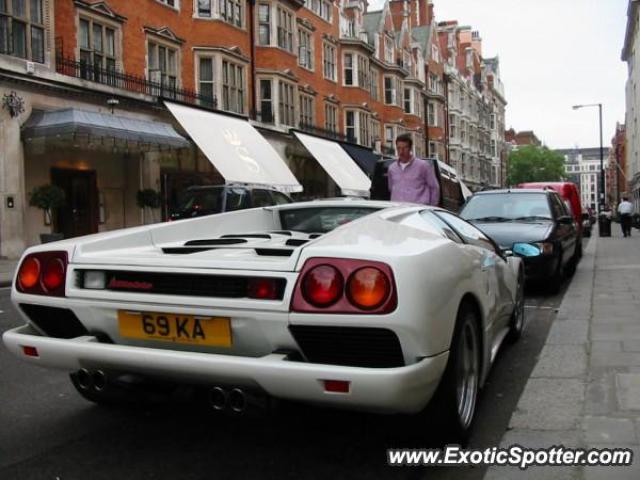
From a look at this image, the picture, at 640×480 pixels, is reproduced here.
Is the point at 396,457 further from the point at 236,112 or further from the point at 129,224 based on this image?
the point at 236,112

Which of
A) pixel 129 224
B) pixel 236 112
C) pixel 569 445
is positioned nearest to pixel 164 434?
pixel 569 445

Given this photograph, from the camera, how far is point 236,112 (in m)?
25.4

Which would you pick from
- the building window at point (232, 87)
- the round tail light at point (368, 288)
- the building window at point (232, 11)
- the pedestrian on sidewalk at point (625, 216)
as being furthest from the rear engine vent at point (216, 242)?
the pedestrian on sidewalk at point (625, 216)

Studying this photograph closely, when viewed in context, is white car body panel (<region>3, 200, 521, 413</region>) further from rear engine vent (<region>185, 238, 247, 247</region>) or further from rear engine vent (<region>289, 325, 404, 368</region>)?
rear engine vent (<region>185, 238, 247, 247</region>)

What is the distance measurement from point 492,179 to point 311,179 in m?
57.9

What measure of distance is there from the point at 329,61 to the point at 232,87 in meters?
11.2

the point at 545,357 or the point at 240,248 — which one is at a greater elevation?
the point at 240,248

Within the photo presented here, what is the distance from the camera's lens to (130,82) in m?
20.0

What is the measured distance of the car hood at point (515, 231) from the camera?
336 inches

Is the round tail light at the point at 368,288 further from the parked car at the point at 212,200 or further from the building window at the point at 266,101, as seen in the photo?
the building window at the point at 266,101

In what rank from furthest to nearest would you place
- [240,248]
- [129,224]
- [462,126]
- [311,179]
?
1. [462,126]
2. [311,179]
3. [129,224]
4. [240,248]

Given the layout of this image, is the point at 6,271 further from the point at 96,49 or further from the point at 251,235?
the point at 251,235

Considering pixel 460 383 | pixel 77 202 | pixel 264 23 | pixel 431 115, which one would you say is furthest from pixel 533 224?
pixel 431 115

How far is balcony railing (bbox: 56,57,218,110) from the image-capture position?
17797mm
